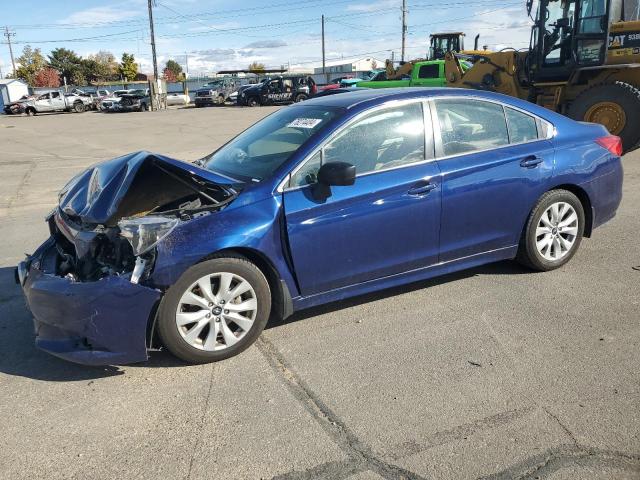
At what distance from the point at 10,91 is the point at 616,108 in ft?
176

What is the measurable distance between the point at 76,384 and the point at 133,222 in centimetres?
102

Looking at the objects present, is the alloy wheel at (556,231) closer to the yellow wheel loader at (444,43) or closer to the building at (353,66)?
the yellow wheel loader at (444,43)

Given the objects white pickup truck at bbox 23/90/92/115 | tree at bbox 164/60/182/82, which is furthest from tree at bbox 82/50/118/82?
white pickup truck at bbox 23/90/92/115

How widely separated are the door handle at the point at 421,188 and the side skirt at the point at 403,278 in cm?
59

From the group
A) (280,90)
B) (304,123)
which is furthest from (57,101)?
(304,123)

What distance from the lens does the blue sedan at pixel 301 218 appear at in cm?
326

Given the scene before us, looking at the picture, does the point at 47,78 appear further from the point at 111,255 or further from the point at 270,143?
the point at 111,255

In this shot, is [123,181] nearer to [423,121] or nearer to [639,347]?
[423,121]

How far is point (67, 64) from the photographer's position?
311 feet

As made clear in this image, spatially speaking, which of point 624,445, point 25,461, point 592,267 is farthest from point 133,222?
point 592,267

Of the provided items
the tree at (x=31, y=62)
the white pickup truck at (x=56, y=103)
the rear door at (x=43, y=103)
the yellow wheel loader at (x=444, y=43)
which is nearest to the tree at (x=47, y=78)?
the tree at (x=31, y=62)

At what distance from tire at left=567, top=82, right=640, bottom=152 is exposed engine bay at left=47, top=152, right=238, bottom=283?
9.51 metres

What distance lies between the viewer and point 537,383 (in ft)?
10.4

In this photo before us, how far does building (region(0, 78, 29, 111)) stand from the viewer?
49375 mm
